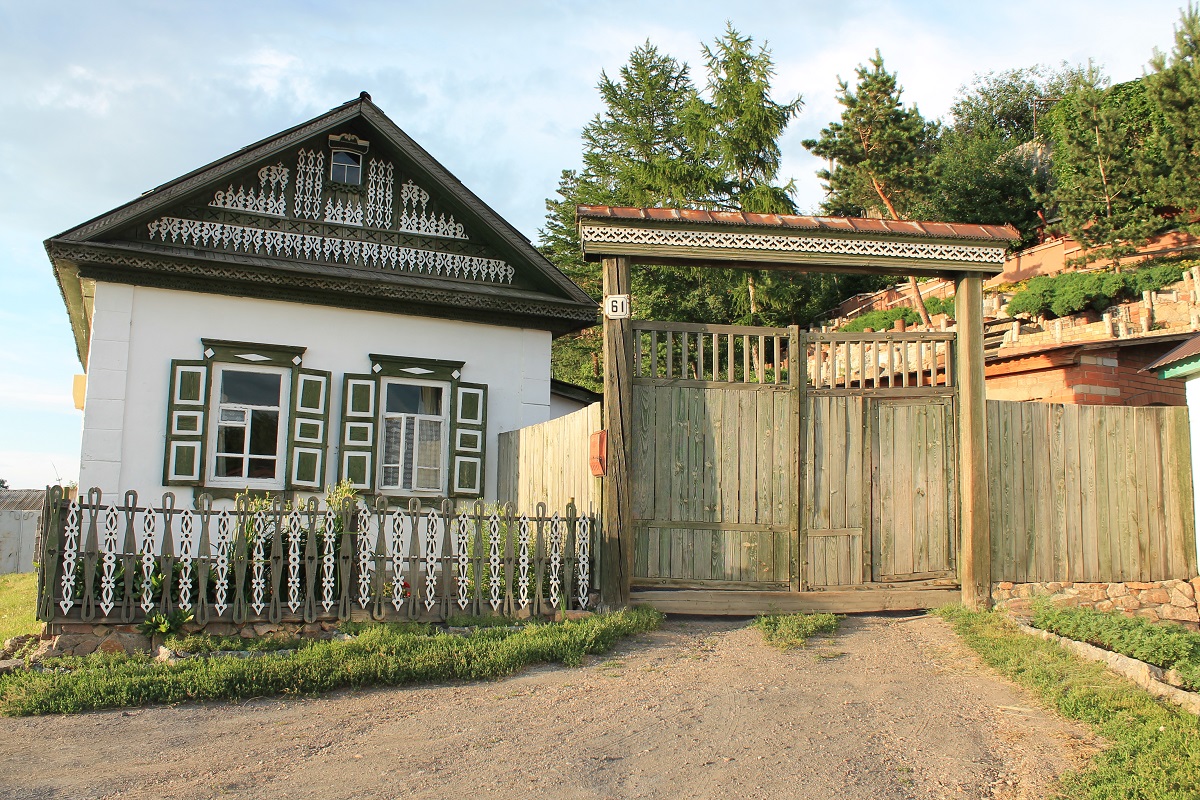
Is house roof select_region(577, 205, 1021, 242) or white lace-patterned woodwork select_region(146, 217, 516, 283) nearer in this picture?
house roof select_region(577, 205, 1021, 242)

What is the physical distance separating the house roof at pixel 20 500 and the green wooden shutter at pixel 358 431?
18.3 meters

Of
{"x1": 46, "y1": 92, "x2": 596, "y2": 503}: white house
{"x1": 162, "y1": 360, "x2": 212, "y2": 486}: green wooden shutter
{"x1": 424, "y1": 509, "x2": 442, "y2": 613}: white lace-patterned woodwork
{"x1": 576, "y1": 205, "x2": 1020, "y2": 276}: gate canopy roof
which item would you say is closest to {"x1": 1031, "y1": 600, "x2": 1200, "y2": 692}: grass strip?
{"x1": 576, "y1": 205, "x2": 1020, "y2": 276}: gate canopy roof

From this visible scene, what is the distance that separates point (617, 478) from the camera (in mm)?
8750

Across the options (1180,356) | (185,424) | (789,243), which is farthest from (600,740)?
(1180,356)

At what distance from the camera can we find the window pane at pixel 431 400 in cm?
1288

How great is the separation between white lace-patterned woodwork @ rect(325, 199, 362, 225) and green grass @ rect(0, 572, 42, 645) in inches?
227

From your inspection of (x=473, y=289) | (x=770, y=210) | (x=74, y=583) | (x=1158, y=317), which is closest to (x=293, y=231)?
(x=473, y=289)

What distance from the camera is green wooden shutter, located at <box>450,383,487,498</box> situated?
41.8 feet

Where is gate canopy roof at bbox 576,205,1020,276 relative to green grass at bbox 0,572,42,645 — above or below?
above

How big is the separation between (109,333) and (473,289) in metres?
4.42

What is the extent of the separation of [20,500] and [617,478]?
25793 millimetres

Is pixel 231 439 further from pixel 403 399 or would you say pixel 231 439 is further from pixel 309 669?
pixel 309 669

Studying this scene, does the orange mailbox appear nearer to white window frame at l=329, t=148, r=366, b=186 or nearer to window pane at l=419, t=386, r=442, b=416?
window pane at l=419, t=386, r=442, b=416

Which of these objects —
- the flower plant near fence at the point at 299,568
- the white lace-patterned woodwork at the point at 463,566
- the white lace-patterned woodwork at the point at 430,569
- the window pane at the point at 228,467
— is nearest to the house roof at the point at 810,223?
the flower plant near fence at the point at 299,568
